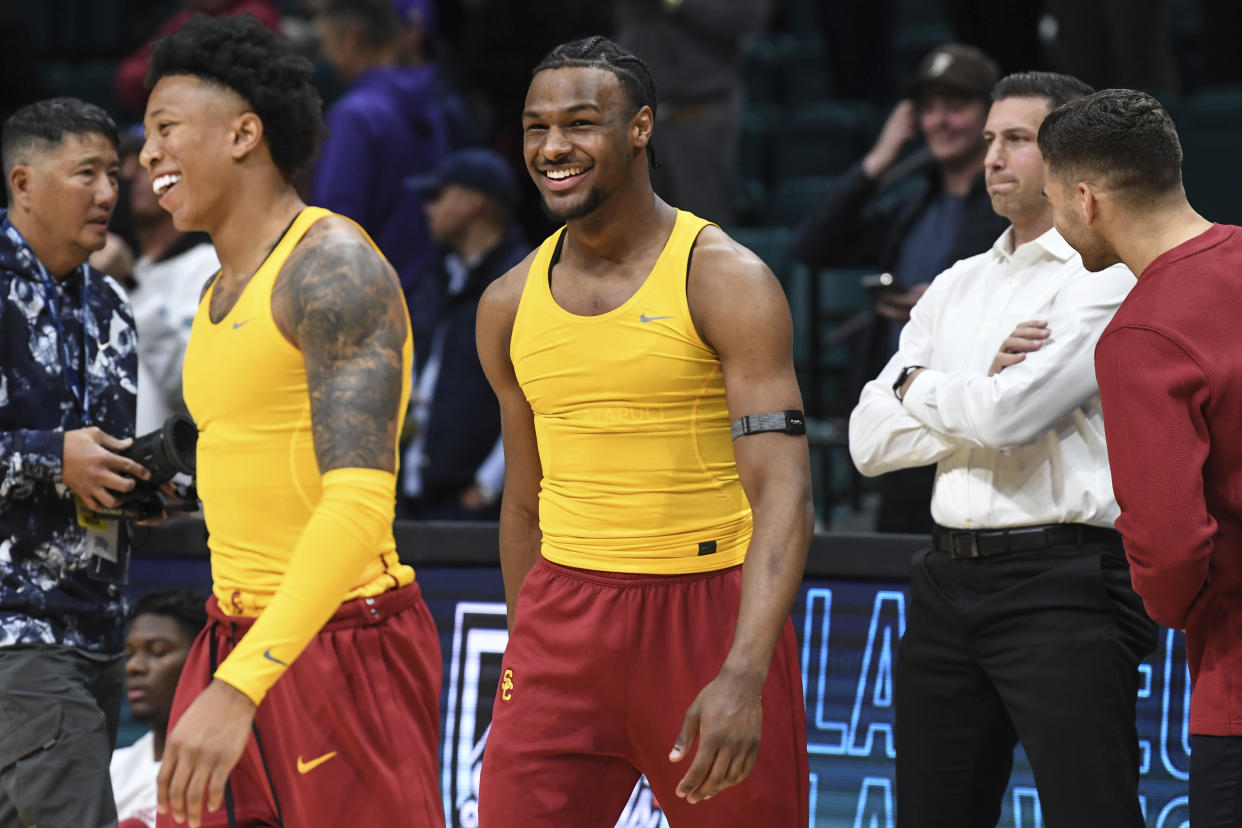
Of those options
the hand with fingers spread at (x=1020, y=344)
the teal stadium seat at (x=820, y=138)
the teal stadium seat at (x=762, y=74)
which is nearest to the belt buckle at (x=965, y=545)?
the hand with fingers spread at (x=1020, y=344)

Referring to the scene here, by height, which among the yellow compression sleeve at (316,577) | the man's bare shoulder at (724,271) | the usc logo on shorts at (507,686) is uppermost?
the man's bare shoulder at (724,271)

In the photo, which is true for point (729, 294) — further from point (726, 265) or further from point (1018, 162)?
point (1018, 162)

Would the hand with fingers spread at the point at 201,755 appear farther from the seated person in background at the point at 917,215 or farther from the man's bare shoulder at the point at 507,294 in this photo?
the seated person in background at the point at 917,215

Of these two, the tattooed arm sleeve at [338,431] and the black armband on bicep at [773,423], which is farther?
the black armband on bicep at [773,423]

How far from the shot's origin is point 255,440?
331 centimetres

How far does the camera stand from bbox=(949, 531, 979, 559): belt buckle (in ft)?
12.6

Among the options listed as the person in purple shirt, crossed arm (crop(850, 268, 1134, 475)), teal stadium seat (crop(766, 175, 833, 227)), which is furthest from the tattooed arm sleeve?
teal stadium seat (crop(766, 175, 833, 227))

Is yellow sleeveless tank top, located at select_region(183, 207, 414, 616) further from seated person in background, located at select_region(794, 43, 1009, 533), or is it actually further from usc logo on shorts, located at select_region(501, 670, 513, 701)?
Answer: seated person in background, located at select_region(794, 43, 1009, 533)

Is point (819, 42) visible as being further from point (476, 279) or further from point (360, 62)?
point (476, 279)

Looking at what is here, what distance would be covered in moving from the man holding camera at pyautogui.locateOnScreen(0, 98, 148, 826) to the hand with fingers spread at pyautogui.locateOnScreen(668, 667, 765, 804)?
1551 millimetres

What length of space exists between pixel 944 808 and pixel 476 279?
3190 mm

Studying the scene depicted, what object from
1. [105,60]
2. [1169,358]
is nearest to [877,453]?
[1169,358]

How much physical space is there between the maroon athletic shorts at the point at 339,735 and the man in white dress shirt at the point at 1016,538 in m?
1.24

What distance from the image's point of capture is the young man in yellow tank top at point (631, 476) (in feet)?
10.8
